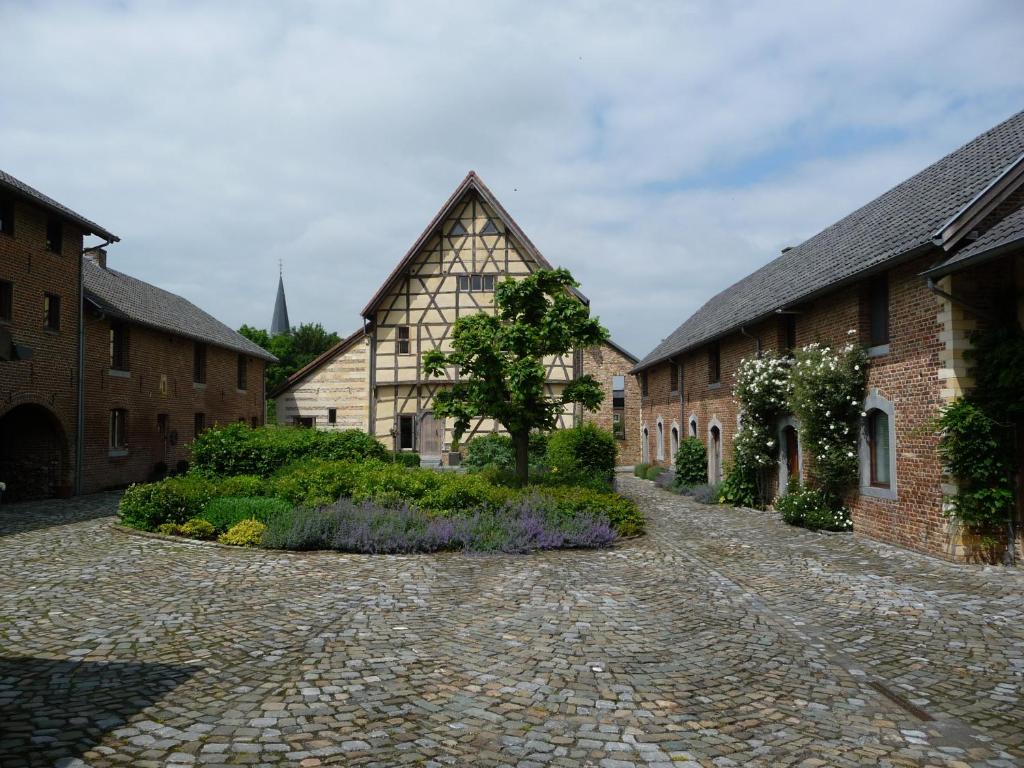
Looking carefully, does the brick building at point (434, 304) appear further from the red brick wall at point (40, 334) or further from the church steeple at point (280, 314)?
the church steeple at point (280, 314)

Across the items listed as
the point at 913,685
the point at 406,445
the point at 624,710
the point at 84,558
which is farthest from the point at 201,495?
the point at 406,445

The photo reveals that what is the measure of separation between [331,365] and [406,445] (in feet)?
15.9

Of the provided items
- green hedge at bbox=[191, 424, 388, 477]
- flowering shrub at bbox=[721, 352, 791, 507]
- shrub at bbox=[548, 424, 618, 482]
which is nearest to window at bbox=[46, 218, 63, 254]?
green hedge at bbox=[191, 424, 388, 477]

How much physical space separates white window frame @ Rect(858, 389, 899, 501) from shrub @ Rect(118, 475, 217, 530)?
37.2 ft

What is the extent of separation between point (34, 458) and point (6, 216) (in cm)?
587

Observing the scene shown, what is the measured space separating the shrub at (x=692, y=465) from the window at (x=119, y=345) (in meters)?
16.2

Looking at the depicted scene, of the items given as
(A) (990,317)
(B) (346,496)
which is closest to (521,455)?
(B) (346,496)

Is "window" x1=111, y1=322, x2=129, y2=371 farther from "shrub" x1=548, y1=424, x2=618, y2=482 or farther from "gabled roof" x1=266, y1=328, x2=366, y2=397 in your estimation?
"shrub" x1=548, y1=424, x2=618, y2=482

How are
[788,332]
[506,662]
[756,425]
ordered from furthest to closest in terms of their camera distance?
[756,425], [788,332], [506,662]

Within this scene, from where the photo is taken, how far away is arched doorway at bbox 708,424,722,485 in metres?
18.7

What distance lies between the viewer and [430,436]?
26.8 meters

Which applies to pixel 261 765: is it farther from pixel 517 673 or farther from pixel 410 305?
pixel 410 305

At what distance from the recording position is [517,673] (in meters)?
5.15

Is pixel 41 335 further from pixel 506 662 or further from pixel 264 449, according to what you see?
pixel 506 662
